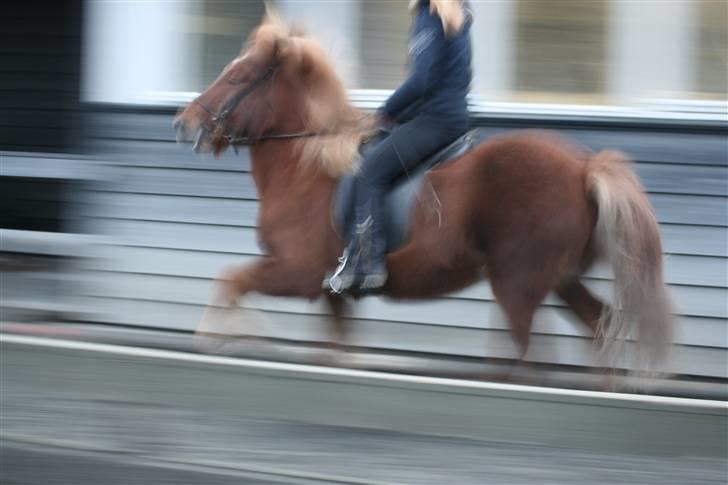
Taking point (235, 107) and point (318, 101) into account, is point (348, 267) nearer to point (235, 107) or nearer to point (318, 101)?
point (318, 101)

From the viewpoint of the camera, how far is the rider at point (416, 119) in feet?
16.4

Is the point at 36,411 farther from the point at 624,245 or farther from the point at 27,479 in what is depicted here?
the point at 624,245

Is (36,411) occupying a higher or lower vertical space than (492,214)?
lower

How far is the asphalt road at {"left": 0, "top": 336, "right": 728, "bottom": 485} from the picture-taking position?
4320 millimetres

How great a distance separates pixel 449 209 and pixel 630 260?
0.85 m

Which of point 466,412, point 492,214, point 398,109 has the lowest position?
point 466,412

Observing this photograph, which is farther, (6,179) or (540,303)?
(6,179)

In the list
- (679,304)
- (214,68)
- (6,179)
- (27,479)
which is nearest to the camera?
(27,479)

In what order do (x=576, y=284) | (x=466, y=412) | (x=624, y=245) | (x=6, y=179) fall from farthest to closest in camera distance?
1. (x=6, y=179)
2. (x=576, y=284)
3. (x=624, y=245)
4. (x=466, y=412)

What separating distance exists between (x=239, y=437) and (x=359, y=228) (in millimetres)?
1110

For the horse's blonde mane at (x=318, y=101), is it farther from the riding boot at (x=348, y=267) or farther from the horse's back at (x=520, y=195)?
the horse's back at (x=520, y=195)

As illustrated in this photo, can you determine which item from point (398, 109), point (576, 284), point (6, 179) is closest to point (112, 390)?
point (398, 109)

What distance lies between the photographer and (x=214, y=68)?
7477 mm

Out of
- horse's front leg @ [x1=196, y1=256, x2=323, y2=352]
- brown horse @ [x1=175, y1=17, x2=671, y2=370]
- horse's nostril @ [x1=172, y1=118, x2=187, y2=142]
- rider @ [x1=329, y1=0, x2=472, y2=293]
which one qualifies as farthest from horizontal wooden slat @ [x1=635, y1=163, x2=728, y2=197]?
horse's nostril @ [x1=172, y1=118, x2=187, y2=142]
